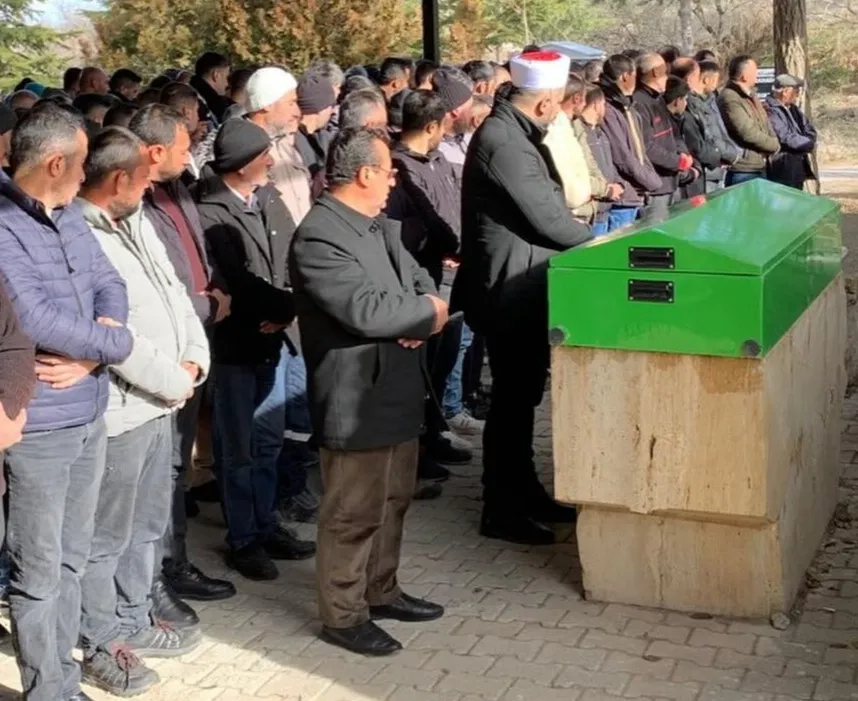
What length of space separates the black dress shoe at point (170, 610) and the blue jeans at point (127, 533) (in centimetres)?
14

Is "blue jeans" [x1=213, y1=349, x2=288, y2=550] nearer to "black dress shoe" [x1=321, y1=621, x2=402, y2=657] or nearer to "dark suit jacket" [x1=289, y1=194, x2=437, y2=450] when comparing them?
"dark suit jacket" [x1=289, y1=194, x2=437, y2=450]

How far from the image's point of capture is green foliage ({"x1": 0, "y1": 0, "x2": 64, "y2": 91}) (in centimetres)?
2914

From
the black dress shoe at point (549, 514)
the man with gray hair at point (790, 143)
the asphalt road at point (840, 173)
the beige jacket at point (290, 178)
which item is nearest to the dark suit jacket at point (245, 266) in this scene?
the beige jacket at point (290, 178)

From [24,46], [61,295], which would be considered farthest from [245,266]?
[24,46]

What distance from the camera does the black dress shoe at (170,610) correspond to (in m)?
4.86

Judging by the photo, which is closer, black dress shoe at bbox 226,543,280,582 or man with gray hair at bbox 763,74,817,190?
black dress shoe at bbox 226,543,280,582

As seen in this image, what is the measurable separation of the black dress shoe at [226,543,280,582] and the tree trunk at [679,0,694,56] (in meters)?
28.0

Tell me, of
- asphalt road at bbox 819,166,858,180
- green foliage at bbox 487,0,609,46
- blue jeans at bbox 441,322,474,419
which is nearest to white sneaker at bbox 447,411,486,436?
blue jeans at bbox 441,322,474,419

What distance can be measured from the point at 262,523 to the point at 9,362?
225 centimetres

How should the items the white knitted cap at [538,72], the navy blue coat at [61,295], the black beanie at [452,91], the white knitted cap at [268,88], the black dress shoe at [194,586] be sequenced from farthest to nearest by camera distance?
the black beanie at [452,91], the white knitted cap at [268,88], the white knitted cap at [538,72], the black dress shoe at [194,586], the navy blue coat at [61,295]

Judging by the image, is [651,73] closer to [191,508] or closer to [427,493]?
[427,493]

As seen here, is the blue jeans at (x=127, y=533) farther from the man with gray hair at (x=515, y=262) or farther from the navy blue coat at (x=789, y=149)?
the navy blue coat at (x=789, y=149)

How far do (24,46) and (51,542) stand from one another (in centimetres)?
2850

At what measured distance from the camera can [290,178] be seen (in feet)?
19.5
